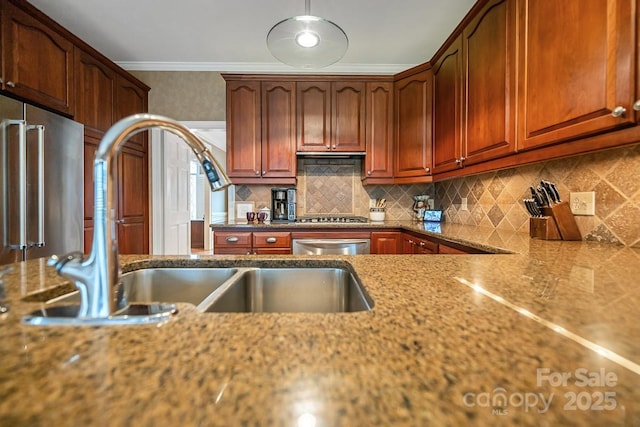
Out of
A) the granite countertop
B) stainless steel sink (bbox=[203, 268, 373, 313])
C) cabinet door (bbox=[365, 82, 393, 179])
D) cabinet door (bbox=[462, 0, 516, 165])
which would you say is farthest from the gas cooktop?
the granite countertop

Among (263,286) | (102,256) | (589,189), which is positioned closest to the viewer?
(102,256)

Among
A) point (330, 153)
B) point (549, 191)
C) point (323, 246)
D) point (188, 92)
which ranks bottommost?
point (323, 246)

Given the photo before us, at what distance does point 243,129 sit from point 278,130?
34 cm

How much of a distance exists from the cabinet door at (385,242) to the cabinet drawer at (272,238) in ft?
2.45

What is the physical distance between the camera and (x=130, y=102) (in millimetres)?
2936

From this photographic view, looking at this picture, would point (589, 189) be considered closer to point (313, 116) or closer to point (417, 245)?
point (417, 245)

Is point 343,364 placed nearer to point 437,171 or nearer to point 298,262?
point 298,262

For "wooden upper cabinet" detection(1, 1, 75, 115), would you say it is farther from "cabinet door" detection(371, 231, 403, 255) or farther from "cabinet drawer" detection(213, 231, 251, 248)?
"cabinet door" detection(371, 231, 403, 255)

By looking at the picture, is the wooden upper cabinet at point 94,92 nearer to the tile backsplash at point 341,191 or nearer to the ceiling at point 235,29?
the ceiling at point 235,29

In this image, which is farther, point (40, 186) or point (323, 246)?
point (323, 246)

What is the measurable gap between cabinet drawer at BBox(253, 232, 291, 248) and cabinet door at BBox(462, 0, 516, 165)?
152 cm

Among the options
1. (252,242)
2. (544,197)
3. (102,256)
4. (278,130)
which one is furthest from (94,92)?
(544,197)

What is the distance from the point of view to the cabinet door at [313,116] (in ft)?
9.21

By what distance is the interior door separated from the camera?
336cm
